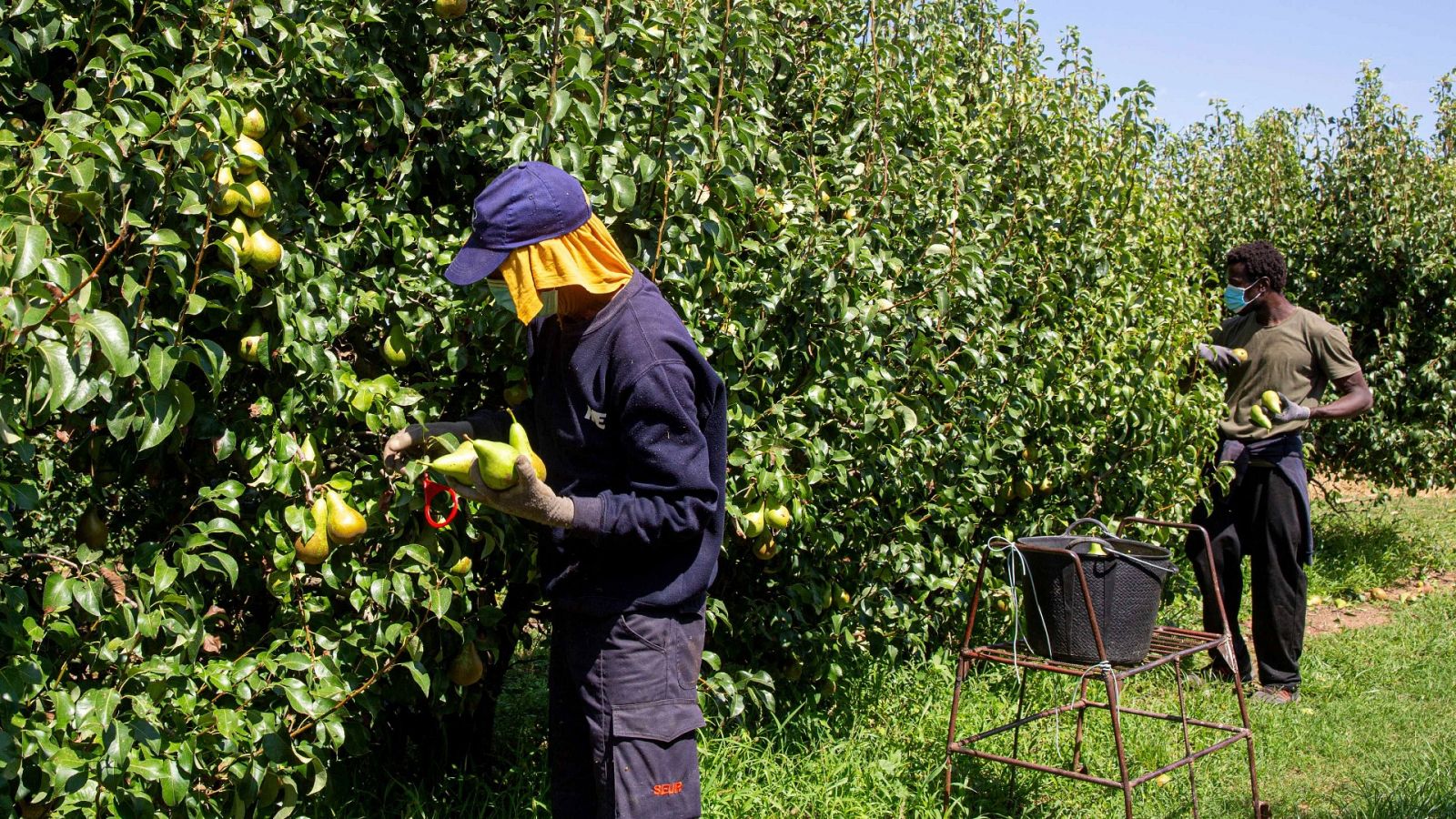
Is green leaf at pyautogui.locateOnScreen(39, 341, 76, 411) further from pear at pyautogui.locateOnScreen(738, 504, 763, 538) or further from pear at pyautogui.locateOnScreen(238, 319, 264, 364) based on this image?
pear at pyautogui.locateOnScreen(738, 504, 763, 538)

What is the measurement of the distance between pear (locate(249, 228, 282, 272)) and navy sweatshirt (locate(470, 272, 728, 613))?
1.71ft

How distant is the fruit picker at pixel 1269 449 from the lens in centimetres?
525

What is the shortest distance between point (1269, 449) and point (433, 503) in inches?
151

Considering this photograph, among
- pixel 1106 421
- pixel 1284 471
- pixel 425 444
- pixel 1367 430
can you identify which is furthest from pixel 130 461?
pixel 1367 430

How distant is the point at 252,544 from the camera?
2.67 meters

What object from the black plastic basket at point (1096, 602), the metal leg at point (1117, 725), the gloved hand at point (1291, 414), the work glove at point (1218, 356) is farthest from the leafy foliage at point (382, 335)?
the gloved hand at point (1291, 414)

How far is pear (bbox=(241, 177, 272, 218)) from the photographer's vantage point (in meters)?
2.40

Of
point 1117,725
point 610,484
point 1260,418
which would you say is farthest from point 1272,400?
point 610,484

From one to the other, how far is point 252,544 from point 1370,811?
3372 mm

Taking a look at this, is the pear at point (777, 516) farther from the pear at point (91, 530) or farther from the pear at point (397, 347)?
the pear at point (91, 530)

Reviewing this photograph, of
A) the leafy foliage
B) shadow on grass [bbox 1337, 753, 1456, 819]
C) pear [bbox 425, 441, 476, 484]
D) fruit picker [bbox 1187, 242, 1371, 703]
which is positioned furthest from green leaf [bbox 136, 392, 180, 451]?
fruit picker [bbox 1187, 242, 1371, 703]

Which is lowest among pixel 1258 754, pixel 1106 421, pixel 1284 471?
pixel 1258 754

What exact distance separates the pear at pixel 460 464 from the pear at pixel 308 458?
45 centimetres

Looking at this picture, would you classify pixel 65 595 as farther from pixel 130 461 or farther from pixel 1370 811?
pixel 1370 811
